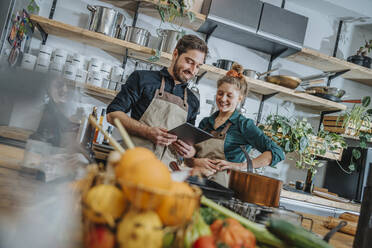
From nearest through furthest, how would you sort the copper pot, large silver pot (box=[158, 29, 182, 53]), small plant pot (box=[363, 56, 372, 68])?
the copper pot < large silver pot (box=[158, 29, 182, 53]) < small plant pot (box=[363, 56, 372, 68])

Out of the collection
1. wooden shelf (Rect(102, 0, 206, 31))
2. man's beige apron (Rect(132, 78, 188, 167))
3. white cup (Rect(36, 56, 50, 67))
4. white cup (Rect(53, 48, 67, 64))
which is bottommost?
man's beige apron (Rect(132, 78, 188, 167))

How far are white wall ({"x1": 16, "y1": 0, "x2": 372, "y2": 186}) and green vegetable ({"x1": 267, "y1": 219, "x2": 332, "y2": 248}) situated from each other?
97.3 inches

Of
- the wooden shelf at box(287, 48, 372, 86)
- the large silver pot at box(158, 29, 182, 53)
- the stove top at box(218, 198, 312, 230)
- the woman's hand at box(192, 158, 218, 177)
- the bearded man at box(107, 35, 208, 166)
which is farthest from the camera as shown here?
the wooden shelf at box(287, 48, 372, 86)

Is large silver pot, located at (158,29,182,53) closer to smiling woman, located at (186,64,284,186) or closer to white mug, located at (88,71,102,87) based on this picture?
white mug, located at (88,71,102,87)

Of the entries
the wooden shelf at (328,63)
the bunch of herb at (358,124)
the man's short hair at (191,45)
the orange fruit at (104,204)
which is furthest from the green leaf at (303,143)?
the orange fruit at (104,204)

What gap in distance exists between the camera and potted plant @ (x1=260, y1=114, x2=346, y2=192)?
2.75 m

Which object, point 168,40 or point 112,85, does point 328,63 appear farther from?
point 112,85

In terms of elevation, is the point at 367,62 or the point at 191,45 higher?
the point at 367,62

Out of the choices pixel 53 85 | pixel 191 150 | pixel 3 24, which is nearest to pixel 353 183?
pixel 191 150

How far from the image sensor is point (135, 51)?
8.10 feet

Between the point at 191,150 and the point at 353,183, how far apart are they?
Result: 7.88 feet

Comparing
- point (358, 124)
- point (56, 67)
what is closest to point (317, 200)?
point (358, 124)

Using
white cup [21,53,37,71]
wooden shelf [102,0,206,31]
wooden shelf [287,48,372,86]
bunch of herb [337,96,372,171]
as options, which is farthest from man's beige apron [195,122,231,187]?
bunch of herb [337,96,372,171]

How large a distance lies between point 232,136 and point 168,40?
3.92 feet
